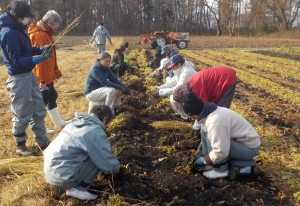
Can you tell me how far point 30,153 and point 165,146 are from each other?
180cm

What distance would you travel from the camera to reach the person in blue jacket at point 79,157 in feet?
9.41

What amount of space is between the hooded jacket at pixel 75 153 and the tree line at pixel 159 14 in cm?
4043

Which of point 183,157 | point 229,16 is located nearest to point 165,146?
point 183,157

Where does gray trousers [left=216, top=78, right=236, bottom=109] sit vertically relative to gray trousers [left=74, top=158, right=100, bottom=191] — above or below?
above

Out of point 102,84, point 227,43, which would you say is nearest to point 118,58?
point 102,84

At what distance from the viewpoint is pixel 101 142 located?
9.61 feet

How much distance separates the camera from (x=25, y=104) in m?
4.02

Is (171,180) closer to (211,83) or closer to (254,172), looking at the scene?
(254,172)

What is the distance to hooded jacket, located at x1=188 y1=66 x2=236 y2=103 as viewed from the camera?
409 cm

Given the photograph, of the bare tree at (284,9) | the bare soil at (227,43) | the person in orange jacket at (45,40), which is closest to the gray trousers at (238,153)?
the person in orange jacket at (45,40)

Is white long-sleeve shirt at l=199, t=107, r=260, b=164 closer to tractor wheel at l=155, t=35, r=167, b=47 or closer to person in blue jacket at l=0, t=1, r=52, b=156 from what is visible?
person in blue jacket at l=0, t=1, r=52, b=156

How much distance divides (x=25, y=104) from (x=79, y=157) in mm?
1516

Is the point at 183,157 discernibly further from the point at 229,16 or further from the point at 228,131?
the point at 229,16

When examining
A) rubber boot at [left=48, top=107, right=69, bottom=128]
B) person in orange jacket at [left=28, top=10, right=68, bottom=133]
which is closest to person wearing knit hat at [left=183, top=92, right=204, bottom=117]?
person in orange jacket at [left=28, top=10, right=68, bottom=133]
